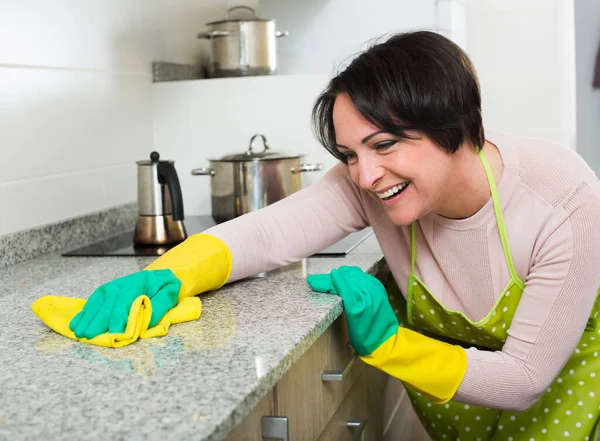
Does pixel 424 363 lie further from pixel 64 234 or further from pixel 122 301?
pixel 64 234

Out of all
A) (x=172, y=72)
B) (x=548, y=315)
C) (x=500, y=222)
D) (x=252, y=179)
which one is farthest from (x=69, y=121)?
(x=548, y=315)

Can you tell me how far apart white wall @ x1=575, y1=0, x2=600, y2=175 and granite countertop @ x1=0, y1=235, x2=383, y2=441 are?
6.60ft

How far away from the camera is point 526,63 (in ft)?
8.88

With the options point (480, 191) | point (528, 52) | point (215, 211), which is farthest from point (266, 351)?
point (528, 52)

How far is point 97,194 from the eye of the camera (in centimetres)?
189

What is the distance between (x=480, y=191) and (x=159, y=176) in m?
0.71

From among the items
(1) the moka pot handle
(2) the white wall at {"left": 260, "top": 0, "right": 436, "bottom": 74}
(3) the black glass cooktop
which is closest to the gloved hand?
(3) the black glass cooktop

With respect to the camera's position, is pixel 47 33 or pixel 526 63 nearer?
pixel 47 33

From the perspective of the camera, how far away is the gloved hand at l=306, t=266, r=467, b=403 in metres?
1.19

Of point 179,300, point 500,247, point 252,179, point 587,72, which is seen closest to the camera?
point 179,300

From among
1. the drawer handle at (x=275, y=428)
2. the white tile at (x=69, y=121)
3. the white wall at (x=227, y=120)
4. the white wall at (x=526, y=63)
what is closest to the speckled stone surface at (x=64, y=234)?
the white tile at (x=69, y=121)

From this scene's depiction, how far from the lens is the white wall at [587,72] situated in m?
2.96

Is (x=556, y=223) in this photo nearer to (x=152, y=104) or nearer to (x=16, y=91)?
(x=16, y=91)

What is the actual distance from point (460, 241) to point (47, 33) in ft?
3.17
